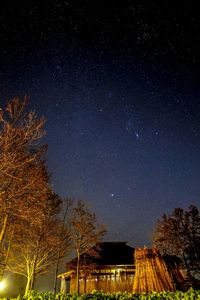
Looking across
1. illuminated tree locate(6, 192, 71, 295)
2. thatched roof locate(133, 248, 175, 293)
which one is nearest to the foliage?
illuminated tree locate(6, 192, 71, 295)

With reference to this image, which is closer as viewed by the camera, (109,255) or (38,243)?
(38,243)

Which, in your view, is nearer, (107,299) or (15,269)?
(107,299)

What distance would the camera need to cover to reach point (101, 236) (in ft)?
89.6

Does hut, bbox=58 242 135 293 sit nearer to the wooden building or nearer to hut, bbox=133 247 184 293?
the wooden building

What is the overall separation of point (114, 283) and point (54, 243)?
28.5 ft

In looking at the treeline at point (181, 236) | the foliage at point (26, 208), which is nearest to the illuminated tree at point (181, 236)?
the treeline at point (181, 236)

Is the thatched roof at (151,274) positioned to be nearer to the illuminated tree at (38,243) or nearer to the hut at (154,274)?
the hut at (154,274)

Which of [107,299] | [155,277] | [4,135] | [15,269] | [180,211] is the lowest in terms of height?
[107,299]

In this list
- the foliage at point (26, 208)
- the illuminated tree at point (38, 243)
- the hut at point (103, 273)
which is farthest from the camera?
the hut at point (103, 273)

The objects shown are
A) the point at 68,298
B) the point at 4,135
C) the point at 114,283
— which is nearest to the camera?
the point at 68,298

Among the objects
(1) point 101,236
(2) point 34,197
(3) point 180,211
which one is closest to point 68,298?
(2) point 34,197

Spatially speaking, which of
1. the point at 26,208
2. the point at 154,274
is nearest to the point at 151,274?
the point at 154,274

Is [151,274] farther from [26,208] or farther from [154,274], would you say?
[26,208]

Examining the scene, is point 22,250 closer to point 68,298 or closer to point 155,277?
point 155,277
